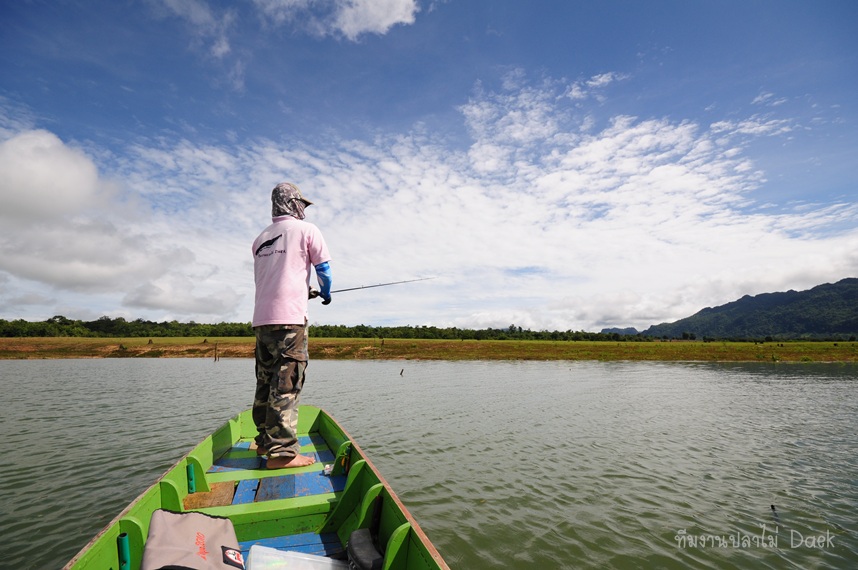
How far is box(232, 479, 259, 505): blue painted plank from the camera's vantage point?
498 cm

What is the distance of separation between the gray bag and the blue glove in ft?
11.0

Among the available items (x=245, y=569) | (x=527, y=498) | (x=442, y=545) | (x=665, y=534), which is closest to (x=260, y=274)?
(x=245, y=569)

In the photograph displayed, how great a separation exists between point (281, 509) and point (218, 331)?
12868 cm

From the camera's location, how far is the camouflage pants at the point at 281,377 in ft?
19.2

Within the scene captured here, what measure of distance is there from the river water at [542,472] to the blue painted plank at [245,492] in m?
3.16

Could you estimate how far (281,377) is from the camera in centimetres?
589

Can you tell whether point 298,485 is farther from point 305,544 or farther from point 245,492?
point 305,544

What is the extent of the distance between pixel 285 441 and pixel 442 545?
3130mm

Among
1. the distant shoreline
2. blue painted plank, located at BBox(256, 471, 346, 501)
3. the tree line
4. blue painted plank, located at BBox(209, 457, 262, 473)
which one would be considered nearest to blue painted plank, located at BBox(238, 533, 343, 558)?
blue painted plank, located at BBox(256, 471, 346, 501)

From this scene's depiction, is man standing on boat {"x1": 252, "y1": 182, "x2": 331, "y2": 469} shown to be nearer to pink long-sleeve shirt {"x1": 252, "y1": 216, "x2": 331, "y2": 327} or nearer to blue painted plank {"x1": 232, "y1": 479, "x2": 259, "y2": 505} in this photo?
pink long-sleeve shirt {"x1": 252, "y1": 216, "x2": 331, "y2": 327}

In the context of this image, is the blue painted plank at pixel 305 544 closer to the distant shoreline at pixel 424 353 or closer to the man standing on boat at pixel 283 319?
the man standing on boat at pixel 283 319

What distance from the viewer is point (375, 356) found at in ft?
209

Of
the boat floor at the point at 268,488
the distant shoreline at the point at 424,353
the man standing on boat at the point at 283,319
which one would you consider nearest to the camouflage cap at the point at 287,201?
the man standing on boat at the point at 283,319

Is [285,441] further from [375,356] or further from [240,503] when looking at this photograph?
[375,356]
